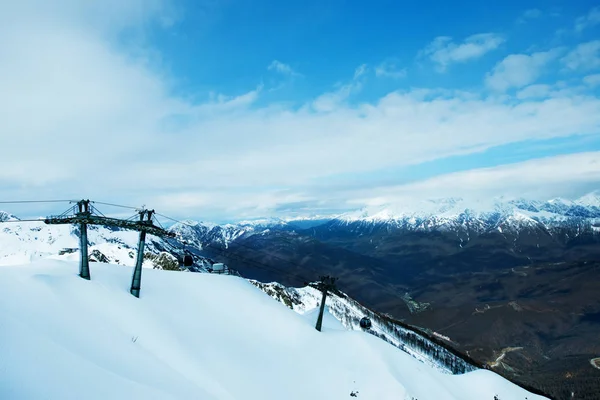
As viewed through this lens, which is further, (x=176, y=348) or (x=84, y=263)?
(x=84, y=263)

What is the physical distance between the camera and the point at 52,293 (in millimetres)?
25531

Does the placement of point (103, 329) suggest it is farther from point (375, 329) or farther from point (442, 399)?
point (375, 329)

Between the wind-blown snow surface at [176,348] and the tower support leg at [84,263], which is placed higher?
the tower support leg at [84,263]

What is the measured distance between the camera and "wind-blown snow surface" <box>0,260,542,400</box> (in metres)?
16.3

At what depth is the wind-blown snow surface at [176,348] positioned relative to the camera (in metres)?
16.3

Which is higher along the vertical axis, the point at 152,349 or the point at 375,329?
the point at 152,349

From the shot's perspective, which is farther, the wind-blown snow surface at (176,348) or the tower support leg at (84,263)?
the tower support leg at (84,263)

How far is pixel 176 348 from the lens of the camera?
26328 millimetres

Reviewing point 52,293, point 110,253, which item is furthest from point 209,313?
point 110,253

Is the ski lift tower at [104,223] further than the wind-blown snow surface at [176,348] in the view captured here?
Yes

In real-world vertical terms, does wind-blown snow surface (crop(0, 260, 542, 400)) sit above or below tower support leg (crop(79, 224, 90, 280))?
below

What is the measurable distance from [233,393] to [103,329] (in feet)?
31.6

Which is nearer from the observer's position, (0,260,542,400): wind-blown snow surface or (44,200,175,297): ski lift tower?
(0,260,542,400): wind-blown snow surface

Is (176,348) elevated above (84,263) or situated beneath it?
situated beneath
